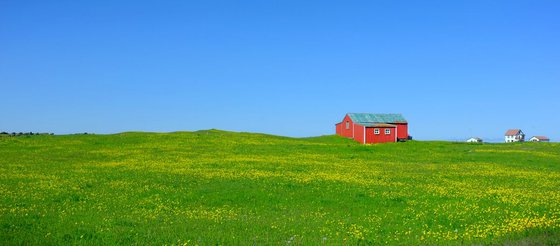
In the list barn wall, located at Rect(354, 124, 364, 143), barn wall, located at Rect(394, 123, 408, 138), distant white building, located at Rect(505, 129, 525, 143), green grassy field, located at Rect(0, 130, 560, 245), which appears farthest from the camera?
distant white building, located at Rect(505, 129, 525, 143)

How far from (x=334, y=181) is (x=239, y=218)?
12.6 metres

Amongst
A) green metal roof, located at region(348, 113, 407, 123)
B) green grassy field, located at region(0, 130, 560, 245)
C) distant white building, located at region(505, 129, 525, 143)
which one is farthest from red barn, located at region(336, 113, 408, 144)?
distant white building, located at region(505, 129, 525, 143)

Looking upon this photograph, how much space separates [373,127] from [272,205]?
2984 inches

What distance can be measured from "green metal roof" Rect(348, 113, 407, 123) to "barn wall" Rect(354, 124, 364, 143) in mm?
2995

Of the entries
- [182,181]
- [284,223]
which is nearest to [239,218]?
[284,223]

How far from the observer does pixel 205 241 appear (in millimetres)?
13828

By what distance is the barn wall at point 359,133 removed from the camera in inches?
3693

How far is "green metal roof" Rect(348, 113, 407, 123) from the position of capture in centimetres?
10206

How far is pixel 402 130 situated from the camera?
105625 mm

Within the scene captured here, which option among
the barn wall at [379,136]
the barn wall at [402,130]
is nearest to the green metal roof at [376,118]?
the barn wall at [402,130]

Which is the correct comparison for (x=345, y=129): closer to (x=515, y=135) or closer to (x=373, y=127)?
(x=373, y=127)

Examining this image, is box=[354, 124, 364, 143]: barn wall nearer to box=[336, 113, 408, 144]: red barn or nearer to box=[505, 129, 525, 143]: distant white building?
box=[336, 113, 408, 144]: red barn

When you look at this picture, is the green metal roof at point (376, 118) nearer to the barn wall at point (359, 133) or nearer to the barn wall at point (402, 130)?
the barn wall at point (402, 130)

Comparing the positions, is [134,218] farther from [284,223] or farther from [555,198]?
[555,198]
